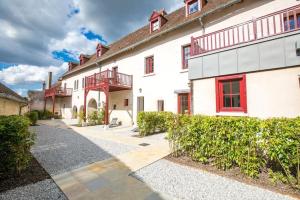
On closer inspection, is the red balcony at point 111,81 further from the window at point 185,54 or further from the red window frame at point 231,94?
the red window frame at point 231,94

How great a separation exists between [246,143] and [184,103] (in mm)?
6645

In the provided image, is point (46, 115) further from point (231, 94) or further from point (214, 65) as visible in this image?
point (231, 94)

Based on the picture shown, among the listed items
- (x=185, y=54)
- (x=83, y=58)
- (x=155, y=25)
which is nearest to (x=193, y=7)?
(x=155, y=25)

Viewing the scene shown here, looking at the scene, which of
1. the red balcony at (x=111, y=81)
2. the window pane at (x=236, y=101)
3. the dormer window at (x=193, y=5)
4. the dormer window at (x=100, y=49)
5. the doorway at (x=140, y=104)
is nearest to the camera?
the window pane at (x=236, y=101)

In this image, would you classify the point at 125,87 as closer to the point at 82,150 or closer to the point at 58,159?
the point at 82,150

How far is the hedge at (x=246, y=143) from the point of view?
3.18 m

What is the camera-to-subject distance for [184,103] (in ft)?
33.7

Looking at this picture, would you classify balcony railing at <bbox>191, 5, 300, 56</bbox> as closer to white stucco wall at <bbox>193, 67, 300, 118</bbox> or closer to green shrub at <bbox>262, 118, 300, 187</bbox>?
white stucco wall at <bbox>193, 67, 300, 118</bbox>

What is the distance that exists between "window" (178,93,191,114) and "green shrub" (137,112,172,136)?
1.31m

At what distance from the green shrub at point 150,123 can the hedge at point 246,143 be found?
4141 mm

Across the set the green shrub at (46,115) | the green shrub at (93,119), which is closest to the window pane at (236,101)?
the green shrub at (93,119)

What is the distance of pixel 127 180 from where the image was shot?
11.8 ft

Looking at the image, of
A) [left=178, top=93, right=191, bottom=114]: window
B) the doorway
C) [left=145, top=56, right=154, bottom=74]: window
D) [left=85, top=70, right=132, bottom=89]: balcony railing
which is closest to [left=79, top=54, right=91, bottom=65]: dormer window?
[left=85, top=70, right=132, bottom=89]: balcony railing

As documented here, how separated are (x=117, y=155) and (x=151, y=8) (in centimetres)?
1290
